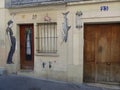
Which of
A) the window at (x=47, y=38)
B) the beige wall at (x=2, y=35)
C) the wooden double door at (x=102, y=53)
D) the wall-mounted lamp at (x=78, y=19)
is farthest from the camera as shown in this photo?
the beige wall at (x=2, y=35)

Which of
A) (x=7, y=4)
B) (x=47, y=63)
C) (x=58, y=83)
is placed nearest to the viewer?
(x=58, y=83)

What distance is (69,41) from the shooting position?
37.1 feet

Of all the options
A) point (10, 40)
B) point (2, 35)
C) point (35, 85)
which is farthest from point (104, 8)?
point (2, 35)

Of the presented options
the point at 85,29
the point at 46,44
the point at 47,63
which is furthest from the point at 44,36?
the point at 85,29

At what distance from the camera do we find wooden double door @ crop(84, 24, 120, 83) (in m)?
10.6

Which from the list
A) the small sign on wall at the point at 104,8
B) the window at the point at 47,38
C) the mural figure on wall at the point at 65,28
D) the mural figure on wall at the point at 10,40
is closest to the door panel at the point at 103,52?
the small sign on wall at the point at 104,8

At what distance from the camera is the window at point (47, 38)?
1196 cm

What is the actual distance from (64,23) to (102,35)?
170 centimetres

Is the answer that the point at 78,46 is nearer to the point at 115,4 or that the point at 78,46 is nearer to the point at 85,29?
the point at 85,29

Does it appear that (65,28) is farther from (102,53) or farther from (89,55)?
(102,53)

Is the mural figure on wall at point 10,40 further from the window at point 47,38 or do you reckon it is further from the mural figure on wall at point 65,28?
the mural figure on wall at point 65,28

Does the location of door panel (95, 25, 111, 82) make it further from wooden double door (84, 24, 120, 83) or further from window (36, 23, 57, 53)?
window (36, 23, 57, 53)

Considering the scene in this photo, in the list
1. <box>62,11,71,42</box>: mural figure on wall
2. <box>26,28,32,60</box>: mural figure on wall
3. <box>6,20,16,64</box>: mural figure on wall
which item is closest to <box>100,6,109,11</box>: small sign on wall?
<box>62,11,71,42</box>: mural figure on wall

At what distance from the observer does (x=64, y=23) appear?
11414mm
